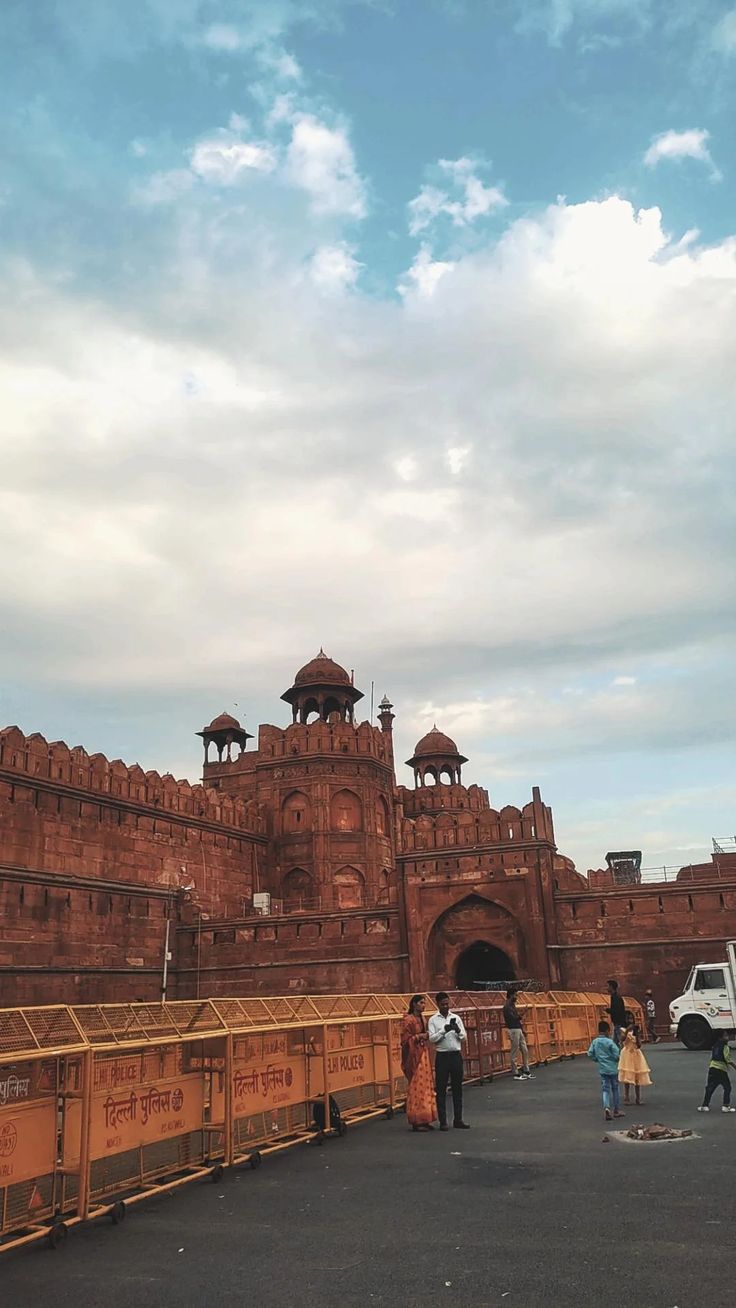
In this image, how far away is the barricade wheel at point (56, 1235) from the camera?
266 inches

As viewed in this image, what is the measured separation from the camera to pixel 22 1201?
708 centimetres

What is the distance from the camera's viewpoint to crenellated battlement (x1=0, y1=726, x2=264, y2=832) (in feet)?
93.9

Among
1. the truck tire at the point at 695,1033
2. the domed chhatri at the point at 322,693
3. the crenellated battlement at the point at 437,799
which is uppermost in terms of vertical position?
the domed chhatri at the point at 322,693

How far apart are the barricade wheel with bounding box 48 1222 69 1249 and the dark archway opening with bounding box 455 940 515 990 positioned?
23582mm

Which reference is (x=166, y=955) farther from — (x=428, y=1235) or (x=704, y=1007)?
(x=428, y=1235)

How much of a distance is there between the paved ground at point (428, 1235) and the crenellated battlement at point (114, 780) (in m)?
20.9

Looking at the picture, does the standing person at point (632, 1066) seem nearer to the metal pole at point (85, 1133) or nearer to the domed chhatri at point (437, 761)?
the metal pole at point (85, 1133)

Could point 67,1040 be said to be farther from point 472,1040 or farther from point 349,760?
point 349,760

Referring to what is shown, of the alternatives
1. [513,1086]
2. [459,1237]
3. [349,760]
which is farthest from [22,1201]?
[349,760]

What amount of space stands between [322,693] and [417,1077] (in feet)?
106

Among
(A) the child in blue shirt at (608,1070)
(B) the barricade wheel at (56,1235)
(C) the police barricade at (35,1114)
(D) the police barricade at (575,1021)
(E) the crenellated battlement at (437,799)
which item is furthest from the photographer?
(E) the crenellated battlement at (437,799)

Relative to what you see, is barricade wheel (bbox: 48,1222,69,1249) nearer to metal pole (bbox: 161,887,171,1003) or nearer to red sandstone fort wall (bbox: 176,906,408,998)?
red sandstone fort wall (bbox: 176,906,408,998)

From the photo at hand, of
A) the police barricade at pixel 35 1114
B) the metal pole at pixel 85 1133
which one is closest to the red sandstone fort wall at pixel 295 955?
the police barricade at pixel 35 1114

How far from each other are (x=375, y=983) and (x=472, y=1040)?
1369 centimetres
